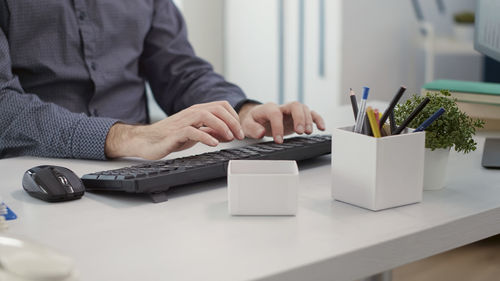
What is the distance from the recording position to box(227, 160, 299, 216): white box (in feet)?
2.46

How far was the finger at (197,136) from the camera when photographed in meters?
0.96

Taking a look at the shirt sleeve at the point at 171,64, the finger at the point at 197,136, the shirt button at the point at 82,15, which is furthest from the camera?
the shirt sleeve at the point at 171,64

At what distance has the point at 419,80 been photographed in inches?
154

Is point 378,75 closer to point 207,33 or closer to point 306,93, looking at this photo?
point 306,93

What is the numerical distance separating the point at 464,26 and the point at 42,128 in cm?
348

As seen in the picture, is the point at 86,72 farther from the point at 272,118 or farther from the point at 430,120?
the point at 430,120

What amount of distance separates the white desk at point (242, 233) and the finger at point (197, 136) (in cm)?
8

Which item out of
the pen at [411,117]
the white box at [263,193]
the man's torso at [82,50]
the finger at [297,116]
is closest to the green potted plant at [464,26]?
the man's torso at [82,50]

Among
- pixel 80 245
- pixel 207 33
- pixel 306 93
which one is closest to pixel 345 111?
pixel 80 245

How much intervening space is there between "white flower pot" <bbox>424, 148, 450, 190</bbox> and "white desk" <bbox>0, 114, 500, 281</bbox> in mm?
15

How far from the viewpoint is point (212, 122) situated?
3.25 feet

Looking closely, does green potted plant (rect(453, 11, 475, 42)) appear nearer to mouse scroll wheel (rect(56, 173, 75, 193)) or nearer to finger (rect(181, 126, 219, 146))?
finger (rect(181, 126, 219, 146))

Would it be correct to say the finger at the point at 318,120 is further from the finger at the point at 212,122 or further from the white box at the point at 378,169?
the white box at the point at 378,169

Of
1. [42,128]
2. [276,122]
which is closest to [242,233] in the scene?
[276,122]
